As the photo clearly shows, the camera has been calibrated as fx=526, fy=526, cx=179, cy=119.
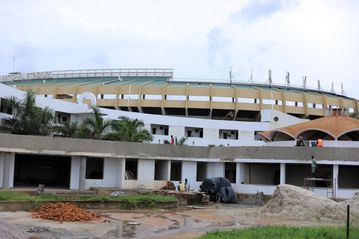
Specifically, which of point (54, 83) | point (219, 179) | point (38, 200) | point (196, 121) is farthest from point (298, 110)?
point (38, 200)

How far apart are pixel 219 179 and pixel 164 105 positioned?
38.0 m

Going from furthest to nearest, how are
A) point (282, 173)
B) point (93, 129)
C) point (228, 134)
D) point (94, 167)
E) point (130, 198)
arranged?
1. point (228, 134)
2. point (94, 167)
3. point (93, 129)
4. point (282, 173)
5. point (130, 198)

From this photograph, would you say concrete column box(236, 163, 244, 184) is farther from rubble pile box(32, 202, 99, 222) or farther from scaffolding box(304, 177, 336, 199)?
rubble pile box(32, 202, 99, 222)

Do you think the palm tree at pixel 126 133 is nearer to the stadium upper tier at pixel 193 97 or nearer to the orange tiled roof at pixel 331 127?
the orange tiled roof at pixel 331 127

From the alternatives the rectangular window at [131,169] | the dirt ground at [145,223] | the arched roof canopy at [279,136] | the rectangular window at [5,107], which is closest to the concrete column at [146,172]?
the rectangular window at [131,169]

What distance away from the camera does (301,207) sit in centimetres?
2522

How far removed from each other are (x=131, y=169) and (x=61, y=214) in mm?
16359

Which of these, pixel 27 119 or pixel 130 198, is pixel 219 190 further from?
pixel 27 119

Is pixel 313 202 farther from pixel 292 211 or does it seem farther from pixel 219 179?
pixel 219 179

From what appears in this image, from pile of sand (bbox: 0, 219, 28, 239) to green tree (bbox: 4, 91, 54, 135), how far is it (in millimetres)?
19516

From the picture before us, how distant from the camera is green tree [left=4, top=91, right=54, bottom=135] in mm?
35406

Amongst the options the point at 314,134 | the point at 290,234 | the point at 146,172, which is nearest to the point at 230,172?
the point at 146,172

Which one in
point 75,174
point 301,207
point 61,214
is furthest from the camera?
point 75,174

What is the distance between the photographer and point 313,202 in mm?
25328
